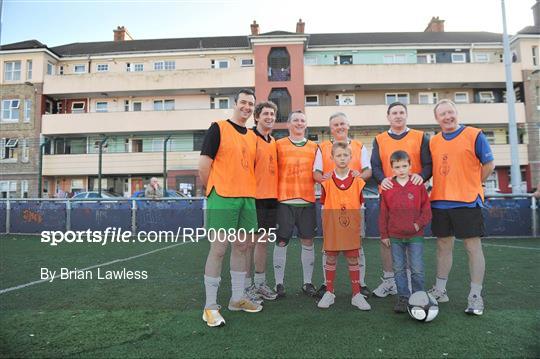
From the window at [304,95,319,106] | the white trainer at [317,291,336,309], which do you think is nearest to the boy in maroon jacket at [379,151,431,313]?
the white trainer at [317,291,336,309]

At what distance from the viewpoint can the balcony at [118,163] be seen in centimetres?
2611

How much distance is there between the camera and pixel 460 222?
139 inches

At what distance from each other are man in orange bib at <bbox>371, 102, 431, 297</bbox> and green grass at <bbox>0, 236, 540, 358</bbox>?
0.36 meters

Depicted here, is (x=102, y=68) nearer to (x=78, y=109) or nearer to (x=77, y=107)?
(x=77, y=107)

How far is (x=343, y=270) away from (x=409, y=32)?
107ft

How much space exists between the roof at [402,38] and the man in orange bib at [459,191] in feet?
86.9

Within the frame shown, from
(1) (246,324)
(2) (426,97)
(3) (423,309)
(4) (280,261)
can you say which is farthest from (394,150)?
(2) (426,97)

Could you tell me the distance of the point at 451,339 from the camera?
2.76 meters

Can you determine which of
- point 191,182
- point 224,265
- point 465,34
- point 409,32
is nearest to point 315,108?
point 191,182

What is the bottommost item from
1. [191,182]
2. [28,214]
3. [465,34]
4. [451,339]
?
[451,339]

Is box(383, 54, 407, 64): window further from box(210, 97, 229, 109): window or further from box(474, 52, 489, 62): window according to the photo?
box(210, 97, 229, 109): window

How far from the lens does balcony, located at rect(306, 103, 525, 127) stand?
25750 millimetres

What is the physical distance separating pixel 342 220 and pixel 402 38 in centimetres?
3083

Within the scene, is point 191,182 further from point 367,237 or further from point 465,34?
point 465,34
